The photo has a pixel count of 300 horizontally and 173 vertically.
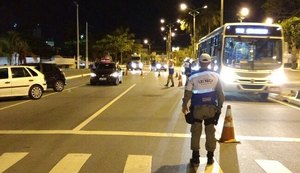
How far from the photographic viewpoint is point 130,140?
10.8 m

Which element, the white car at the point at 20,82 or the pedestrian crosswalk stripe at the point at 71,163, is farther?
the white car at the point at 20,82

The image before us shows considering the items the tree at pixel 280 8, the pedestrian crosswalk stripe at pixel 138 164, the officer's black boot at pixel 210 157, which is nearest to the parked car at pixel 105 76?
the pedestrian crosswalk stripe at pixel 138 164

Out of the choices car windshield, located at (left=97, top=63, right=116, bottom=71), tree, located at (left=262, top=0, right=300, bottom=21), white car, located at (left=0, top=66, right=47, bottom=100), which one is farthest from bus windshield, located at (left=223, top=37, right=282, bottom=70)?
tree, located at (left=262, top=0, right=300, bottom=21)

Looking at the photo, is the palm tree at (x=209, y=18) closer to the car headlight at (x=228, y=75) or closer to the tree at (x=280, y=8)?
the tree at (x=280, y=8)

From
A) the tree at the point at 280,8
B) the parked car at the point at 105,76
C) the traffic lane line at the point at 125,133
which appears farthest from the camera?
the tree at the point at 280,8

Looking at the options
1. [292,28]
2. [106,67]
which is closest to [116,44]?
[292,28]

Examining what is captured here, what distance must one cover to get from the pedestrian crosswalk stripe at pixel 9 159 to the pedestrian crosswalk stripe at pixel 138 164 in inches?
74.4

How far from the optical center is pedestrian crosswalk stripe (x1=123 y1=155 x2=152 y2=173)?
26.1ft

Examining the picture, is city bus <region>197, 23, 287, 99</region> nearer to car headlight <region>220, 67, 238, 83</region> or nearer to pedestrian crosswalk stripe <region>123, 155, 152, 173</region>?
car headlight <region>220, 67, 238, 83</region>

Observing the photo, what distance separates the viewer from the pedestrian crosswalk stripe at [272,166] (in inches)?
319

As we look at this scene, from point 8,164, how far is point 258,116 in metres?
9.23

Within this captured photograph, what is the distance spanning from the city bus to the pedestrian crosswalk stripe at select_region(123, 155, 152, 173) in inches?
494

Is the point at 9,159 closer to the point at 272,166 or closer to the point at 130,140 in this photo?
the point at 130,140

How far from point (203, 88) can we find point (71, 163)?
2496 millimetres
